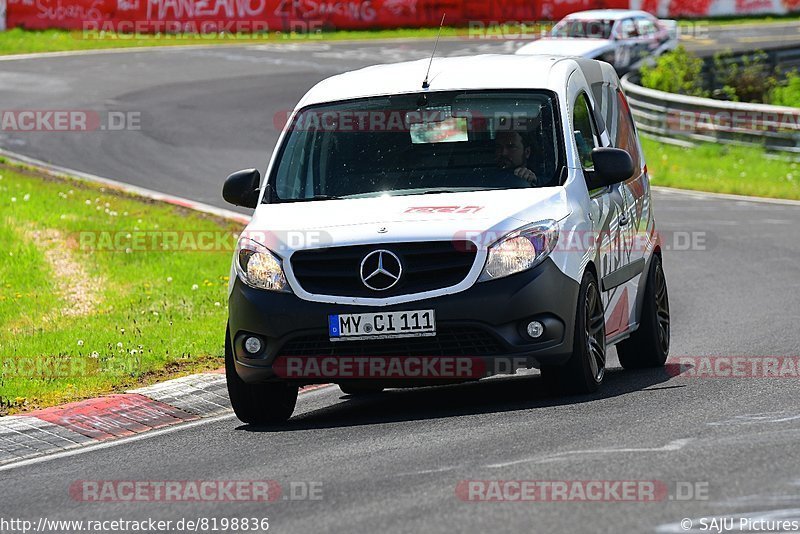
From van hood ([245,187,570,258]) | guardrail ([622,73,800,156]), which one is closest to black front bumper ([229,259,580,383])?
van hood ([245,187,570,258])

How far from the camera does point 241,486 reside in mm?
7375

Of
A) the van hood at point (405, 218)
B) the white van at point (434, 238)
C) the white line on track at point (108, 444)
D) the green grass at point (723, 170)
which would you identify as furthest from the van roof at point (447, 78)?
the green grass at point (723, 170)

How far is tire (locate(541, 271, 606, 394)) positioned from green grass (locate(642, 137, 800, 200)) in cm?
1563

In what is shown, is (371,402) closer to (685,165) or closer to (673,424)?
(673,424)

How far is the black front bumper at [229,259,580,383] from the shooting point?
8.74 metres

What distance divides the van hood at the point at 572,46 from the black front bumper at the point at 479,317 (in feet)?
81.4

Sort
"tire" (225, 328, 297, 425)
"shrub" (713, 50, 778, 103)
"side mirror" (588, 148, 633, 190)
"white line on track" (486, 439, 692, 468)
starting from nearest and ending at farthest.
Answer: "white line on track" (486, 439, 692, 468) < "tire" (225, 328, 297, 425) < "side mirror" (588, 148, 633, 190) < "shrub" (713, 50, 778, 103)

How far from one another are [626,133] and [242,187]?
3.12 meters

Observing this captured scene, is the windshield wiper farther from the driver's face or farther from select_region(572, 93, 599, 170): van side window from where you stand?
select_region(572, 93, 599, 170): van side window

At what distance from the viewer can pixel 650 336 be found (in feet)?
36.5

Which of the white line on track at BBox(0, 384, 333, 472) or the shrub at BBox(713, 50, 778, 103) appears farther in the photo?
the shrub at BBox(713, 50, 778, 103)

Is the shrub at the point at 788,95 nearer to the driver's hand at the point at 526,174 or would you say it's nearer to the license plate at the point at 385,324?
the driver's hand at the point at 526,174

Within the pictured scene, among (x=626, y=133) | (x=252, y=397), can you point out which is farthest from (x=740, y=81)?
(x=252, y=397)

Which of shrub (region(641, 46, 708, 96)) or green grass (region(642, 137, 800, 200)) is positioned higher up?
shrub (region(641, 46, 708, 96))
